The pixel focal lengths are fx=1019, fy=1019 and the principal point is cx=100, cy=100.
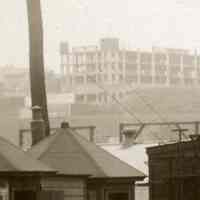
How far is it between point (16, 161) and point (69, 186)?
2.83 metres

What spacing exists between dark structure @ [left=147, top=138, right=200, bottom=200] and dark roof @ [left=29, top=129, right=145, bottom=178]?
449 cm

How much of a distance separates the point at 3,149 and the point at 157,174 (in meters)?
13.5

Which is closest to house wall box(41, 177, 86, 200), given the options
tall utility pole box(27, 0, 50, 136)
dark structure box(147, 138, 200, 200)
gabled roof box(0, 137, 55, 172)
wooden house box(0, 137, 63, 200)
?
gabled roof box(0, 137, 55, 172)

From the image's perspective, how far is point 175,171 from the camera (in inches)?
1607

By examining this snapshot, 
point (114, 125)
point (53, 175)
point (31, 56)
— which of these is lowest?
point (114, 125)

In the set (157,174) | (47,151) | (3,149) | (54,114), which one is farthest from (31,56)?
(54,114)

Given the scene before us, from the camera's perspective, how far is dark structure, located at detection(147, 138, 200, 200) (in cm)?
3862

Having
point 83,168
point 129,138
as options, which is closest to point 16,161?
point 83,168

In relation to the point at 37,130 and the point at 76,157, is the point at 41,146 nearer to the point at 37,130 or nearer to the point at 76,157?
the point at 76,157

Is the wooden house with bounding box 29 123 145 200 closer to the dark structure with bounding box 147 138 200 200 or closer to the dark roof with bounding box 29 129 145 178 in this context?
the dark roof with bounding box 29 129 145 178

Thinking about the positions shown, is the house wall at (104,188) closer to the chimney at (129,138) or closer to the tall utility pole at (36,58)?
the tall utility pole at (36,58)

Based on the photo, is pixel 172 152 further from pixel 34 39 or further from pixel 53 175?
pixel 53 175

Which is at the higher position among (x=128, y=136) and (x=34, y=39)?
(x=34, y=39)

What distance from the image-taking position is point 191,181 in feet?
128
